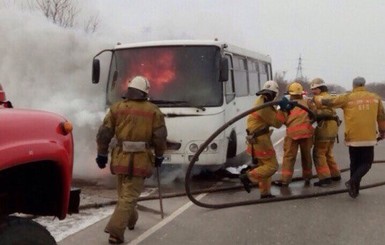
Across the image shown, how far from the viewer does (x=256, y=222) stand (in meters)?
7.00

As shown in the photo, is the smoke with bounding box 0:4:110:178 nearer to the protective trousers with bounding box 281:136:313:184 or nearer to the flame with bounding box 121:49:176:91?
the flame with bounding box 121:49:176:91

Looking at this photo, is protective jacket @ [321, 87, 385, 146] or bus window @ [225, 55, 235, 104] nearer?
protective jacket @ [321, 87, 385, 146]

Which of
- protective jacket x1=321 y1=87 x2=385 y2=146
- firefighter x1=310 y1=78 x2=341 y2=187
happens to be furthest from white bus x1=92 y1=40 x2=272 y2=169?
protective jacket x1=321 y1=87 x2=385 y2=146

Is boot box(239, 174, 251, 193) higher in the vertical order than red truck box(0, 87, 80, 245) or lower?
lower

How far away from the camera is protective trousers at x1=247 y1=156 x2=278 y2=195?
26.9 ft

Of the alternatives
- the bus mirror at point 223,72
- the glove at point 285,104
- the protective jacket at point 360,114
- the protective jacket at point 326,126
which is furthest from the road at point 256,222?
the bus mirror at point 223,72

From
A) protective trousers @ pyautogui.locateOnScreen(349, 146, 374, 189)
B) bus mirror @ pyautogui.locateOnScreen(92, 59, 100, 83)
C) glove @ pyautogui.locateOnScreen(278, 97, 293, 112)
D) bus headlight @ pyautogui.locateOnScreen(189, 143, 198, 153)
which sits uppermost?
bus mirror @ pyautogui.locateOnScreen(92, 59, 100, 83)

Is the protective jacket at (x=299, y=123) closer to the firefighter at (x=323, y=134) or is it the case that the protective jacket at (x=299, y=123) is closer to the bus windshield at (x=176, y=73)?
the firefighter at (x=323, y=134)

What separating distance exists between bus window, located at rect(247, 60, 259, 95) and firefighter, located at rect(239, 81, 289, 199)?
495 centimetres

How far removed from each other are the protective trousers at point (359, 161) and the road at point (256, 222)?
1.21 ft

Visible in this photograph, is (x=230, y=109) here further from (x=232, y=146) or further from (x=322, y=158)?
(x=322, y=158)

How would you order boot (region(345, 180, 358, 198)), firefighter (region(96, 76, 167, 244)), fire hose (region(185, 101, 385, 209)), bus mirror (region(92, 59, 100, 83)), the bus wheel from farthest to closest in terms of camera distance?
the bus wheel
bus mirror (region(92, 59, 100, 83))
boot (region(345, 180, 358, 198))
fire hose (region(185, 101, 385, 209))
firefighter (region(96, 76, 167, 244))

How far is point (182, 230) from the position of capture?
6.58m

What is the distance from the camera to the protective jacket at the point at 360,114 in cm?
826
